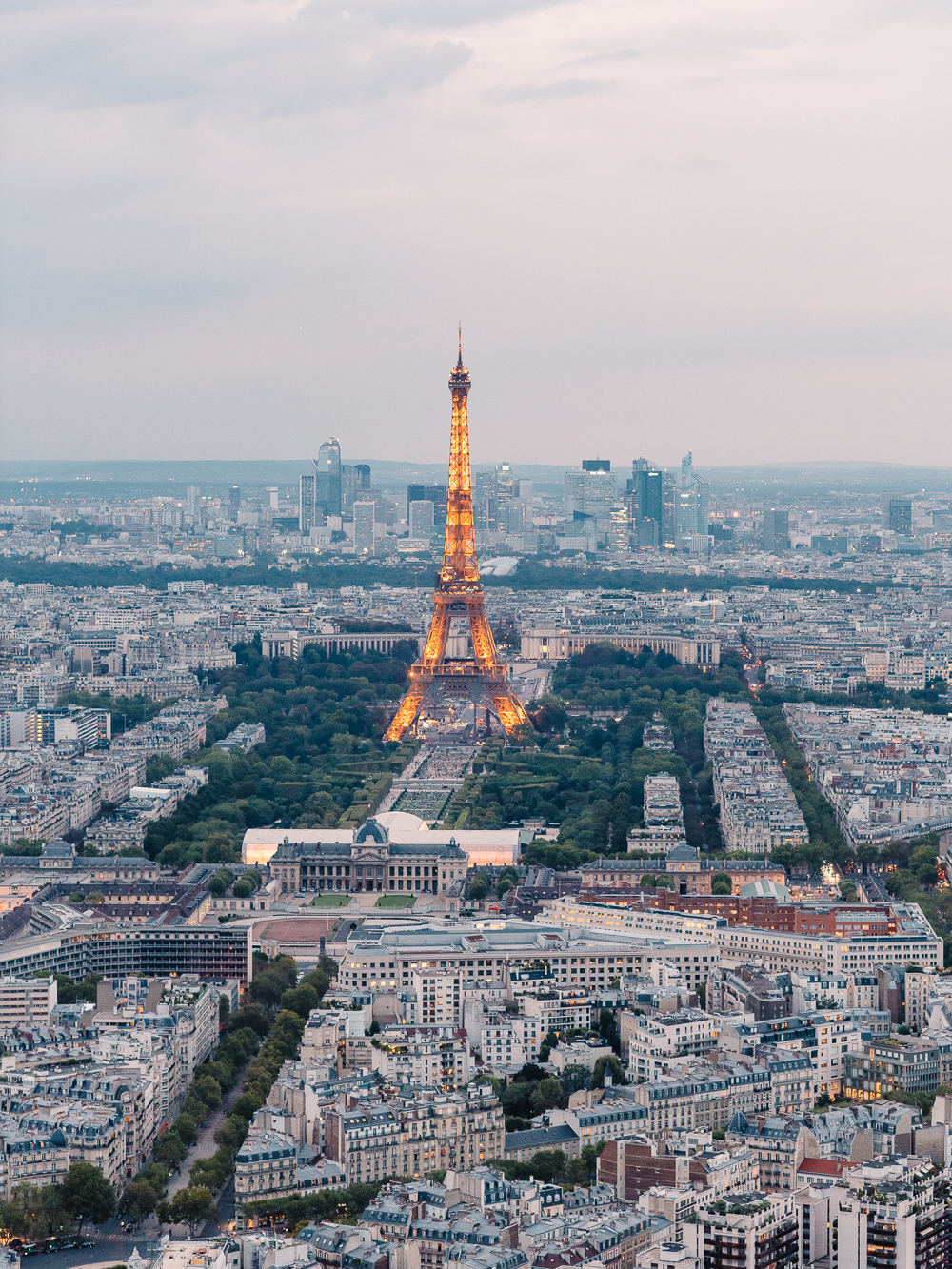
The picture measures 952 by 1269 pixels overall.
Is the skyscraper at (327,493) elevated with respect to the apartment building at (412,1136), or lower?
elevated

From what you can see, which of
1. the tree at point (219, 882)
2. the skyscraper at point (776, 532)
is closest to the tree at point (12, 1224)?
the tree at point (219, 882)

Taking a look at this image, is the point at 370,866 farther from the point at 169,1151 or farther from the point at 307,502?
the point at 307,502

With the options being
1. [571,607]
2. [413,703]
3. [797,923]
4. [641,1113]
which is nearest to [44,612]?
[571,607]

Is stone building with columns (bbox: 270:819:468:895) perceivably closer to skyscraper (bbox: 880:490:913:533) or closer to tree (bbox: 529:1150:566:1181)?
tree (bbox: 529:1150:566:1181)

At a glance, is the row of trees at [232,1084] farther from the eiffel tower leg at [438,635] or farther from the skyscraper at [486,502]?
the skyscraper at [486,502]

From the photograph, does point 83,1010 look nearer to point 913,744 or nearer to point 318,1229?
point 318,1229
